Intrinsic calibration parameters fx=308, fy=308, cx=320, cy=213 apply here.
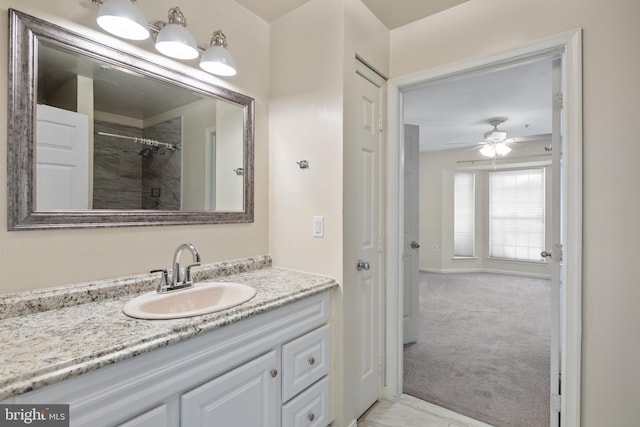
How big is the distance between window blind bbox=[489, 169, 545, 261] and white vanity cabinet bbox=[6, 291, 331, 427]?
18.0 feet

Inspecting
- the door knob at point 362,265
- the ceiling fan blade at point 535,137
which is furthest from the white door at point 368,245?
the ceiling fan blade at point 535,137

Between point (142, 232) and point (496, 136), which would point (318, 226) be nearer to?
point (142, 232)

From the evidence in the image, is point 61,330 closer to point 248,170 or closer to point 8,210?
point 8,210

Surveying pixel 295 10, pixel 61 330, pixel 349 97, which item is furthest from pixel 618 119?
pixel 61 330

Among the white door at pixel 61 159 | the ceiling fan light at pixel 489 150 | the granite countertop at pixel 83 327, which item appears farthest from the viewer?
the ceiling fan light at pixel 489 150

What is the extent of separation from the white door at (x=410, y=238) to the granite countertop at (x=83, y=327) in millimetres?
1564

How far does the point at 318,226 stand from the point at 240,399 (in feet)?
2.95

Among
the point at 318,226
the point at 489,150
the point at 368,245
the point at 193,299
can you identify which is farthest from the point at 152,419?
the point at 489,150

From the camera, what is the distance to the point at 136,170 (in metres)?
1.42

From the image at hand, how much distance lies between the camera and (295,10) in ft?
6.06

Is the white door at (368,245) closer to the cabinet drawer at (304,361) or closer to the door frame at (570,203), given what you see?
the cabinet drawer at (304,361)

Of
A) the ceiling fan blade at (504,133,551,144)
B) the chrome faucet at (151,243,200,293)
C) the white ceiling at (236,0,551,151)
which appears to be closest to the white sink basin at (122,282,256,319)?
the chrome faucet at (151,243,200,293)

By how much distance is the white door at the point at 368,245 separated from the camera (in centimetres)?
183

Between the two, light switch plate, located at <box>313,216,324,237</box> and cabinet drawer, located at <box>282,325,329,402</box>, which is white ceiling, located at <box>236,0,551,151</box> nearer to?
light switch plate, located at <box>313,216,324,237</box>
